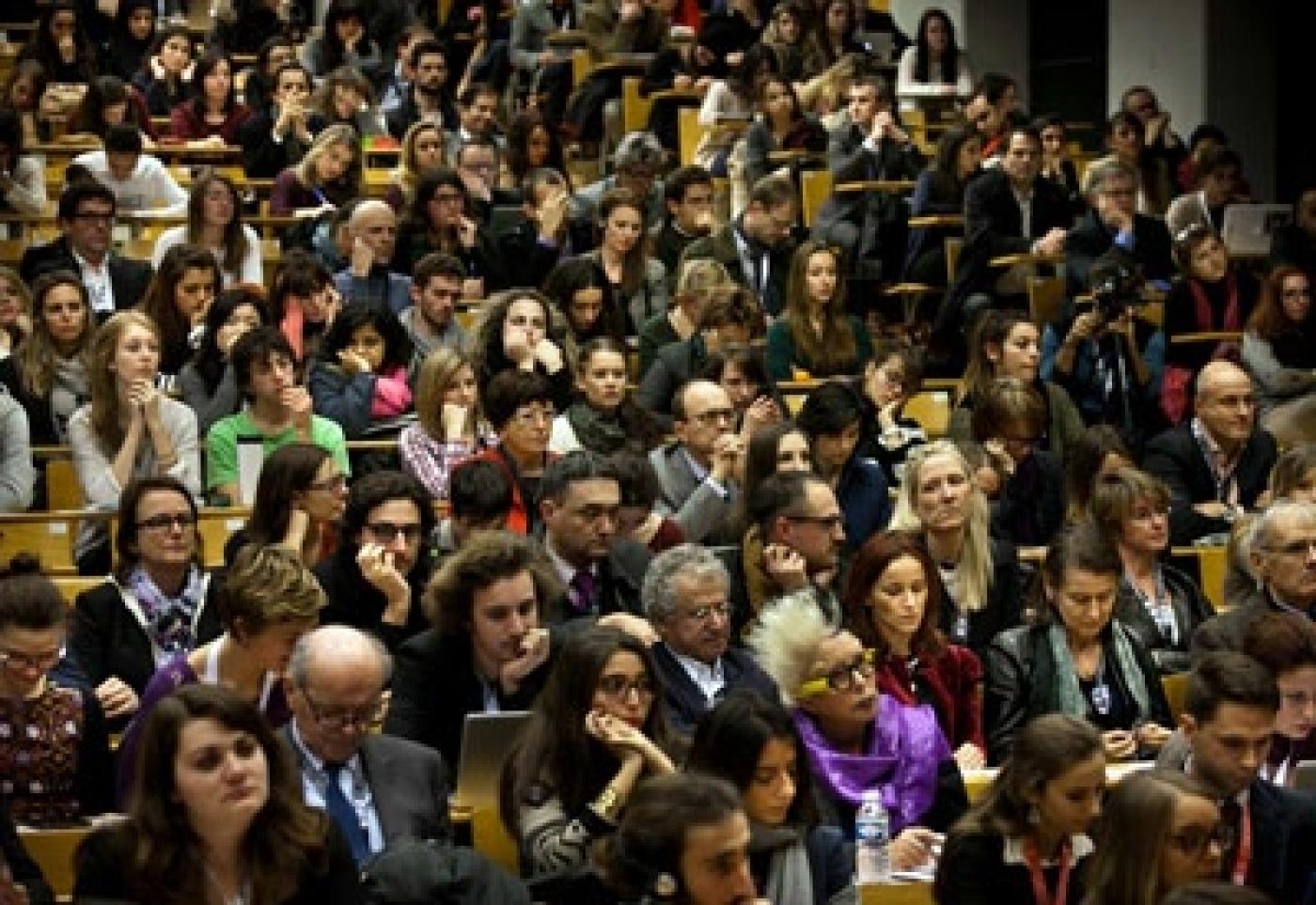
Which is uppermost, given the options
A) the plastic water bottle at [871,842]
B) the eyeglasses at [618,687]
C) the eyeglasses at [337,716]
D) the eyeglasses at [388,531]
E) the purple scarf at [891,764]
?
the eyeglasses at [337,716]

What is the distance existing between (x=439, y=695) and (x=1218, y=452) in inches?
152

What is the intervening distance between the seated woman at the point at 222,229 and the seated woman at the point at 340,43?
16.5ft

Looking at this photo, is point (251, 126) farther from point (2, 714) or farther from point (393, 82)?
point (2, 714)

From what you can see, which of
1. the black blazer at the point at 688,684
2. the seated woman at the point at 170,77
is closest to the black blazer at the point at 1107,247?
the seated woman at the point at 170,77

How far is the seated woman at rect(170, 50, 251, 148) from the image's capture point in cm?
1547

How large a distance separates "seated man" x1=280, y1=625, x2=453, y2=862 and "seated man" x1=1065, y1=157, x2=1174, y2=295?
715cm

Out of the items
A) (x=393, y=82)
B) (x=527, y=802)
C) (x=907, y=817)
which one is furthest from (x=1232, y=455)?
(x=393, y=82)

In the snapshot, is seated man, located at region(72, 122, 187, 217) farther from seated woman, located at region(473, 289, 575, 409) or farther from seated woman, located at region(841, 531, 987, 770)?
seated woman, located at region(841, 531, 987, 770)

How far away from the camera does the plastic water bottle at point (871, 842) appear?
6555mm

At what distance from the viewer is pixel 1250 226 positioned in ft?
47.7

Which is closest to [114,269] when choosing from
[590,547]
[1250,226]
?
[590,547]

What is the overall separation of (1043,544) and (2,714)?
4.06 m

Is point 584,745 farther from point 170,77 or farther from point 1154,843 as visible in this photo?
point 170,77

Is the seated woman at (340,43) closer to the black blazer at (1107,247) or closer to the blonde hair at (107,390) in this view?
the black blazer at (1107,247)
